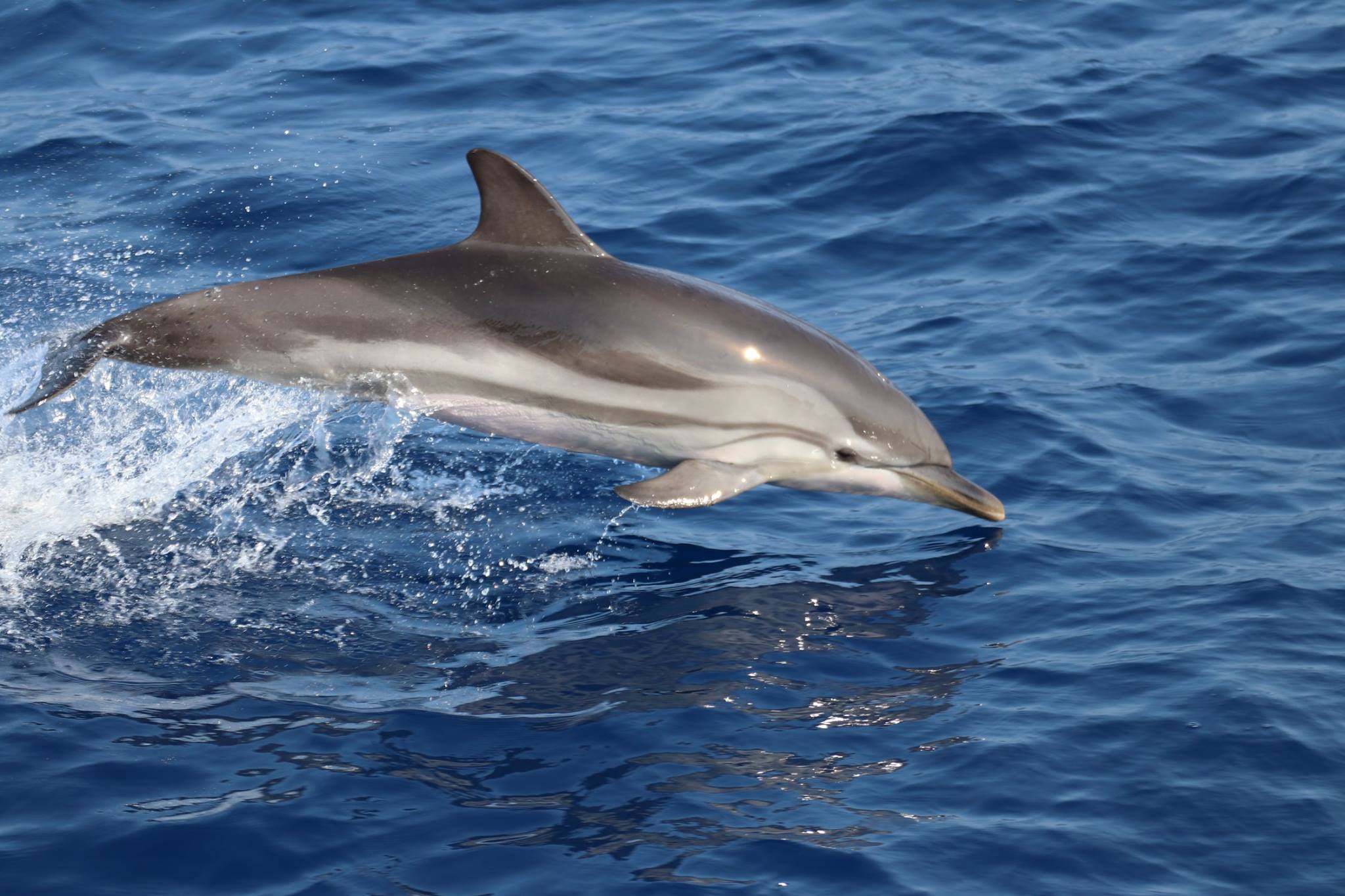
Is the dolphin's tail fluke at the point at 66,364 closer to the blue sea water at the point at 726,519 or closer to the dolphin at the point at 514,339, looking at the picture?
the dolphin at the point at 514,339

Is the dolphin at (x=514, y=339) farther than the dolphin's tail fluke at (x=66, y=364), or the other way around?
the dolphin at (x=514, y=339)

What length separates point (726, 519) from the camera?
8445 millimetres

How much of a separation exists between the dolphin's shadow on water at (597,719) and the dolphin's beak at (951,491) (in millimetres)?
353

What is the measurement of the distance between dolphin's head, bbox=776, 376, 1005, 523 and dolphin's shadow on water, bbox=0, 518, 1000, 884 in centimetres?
42

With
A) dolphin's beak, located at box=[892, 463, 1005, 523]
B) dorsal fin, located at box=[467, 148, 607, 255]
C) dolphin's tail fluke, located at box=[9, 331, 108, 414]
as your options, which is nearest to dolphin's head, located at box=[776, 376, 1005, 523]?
dolphin's beak, located at box=[892, 463, 1005, 523]

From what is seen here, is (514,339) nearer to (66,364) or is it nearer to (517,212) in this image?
(517,212)

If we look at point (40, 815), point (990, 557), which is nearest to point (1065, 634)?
point (990, 557)

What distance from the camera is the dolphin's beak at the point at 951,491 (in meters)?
7.66

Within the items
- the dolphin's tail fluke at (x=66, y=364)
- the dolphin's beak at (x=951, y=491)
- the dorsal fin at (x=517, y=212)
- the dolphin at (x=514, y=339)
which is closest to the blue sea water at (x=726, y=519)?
the dolphin's beak at (x=951, y=491)

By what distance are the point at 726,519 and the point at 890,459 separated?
1107 mm

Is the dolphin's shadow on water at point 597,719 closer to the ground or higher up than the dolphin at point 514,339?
closer to the ground

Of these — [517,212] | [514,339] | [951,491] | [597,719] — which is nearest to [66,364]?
[514,339]

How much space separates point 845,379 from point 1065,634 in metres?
1.52

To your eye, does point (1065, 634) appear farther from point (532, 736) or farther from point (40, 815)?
point (40, 815)
